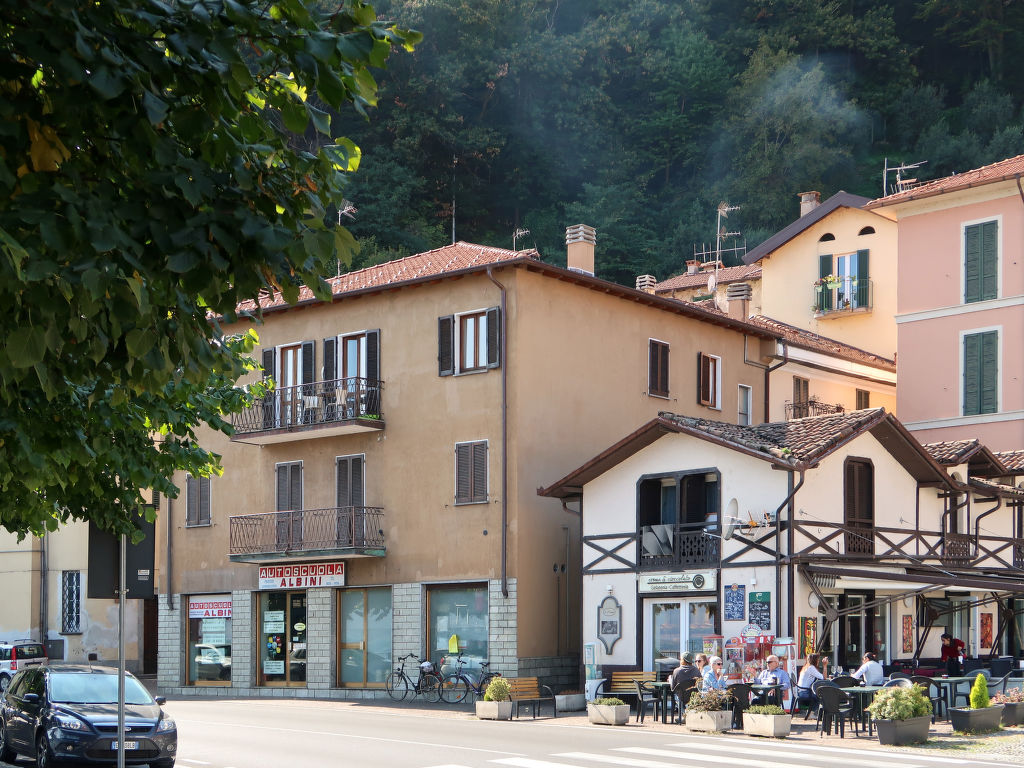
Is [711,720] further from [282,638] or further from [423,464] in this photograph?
[282,638]

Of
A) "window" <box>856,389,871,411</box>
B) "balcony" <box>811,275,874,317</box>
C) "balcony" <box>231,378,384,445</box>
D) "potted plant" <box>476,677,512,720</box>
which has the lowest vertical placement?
"potted plant" <box>476,677,512,720</box>

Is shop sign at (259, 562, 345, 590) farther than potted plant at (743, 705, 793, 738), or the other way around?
shop sign at (259, 562, 345, 590)

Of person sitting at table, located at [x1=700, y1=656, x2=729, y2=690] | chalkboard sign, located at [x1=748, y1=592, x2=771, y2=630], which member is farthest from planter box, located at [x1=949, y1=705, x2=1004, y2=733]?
chalkboard sign, located at [x1=748, y1=592, x2=771, y2=630]

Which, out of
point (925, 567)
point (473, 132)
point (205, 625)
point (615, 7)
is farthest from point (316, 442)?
point (615, 7)

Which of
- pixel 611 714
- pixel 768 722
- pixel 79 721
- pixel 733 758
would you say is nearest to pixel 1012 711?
pixel 768 722

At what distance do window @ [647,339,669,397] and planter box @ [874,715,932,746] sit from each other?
15.3 metres

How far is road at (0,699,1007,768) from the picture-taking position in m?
17.9

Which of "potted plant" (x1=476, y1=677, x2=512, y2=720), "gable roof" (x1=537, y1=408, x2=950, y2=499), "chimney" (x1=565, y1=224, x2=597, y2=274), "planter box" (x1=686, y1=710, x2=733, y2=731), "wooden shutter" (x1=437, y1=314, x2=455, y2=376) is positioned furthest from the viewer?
"chimney" (x1=565, y1=224, x2=597, y2=274)

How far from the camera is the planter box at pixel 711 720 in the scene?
22406mm

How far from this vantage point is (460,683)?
30.8 m

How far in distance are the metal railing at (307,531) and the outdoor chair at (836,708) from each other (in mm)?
13762

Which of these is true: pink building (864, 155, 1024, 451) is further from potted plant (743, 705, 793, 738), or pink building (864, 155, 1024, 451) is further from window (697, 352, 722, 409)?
potted plant (743, 705, 793, 738)

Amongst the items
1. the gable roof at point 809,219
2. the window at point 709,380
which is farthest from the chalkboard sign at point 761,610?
the gable roof at point 809,219

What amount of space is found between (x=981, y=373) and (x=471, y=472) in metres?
14.4
